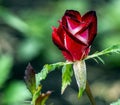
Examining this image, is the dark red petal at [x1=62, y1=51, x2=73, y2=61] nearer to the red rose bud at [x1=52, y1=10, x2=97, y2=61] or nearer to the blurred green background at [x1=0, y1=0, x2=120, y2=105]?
the red rose bud at [x1=52, y1=10, x2=97, y2=61]

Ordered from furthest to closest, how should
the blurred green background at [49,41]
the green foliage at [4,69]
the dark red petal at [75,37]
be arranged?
the blurred green background at [49,41] < the green foliage at [4,69] < the dark red petal at [75,37]

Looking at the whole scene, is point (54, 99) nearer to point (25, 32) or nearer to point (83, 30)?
point (25, 32)

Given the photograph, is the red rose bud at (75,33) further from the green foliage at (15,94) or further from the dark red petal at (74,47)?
the green foliage at (15,94)

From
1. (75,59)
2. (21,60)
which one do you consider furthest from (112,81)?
(75,59)

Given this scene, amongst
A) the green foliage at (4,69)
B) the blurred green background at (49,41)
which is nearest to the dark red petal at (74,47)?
the green foliage at (4,69)

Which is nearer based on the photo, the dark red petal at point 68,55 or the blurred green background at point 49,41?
the dark red petal at point 68,55

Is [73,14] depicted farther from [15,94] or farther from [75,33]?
[15,94]
